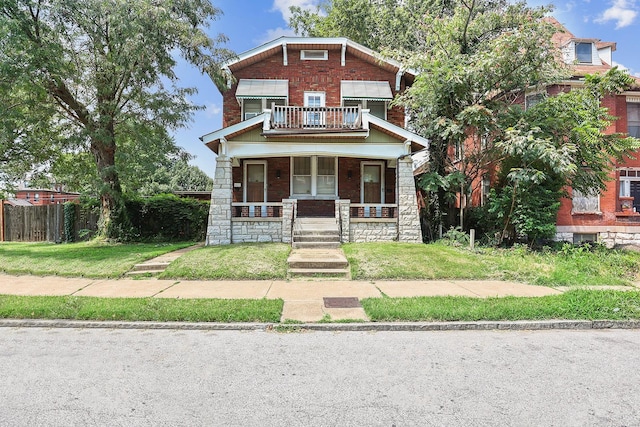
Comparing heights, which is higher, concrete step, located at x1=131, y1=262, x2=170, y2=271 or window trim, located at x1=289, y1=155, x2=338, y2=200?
window trim, located at x1=289, y1=155, x2=338, y2=200

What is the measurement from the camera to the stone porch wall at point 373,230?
1313 centimetres

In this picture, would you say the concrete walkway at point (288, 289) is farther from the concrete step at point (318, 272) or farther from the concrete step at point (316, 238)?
the concrete step at point (316, 238)

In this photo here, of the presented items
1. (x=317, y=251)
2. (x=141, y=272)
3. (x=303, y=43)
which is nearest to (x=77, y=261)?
(x=141, y=272)

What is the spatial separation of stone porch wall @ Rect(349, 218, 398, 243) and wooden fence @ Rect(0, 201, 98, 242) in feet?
38.5

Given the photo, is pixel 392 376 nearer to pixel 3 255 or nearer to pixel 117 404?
pixel 117 404

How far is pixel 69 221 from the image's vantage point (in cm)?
1591

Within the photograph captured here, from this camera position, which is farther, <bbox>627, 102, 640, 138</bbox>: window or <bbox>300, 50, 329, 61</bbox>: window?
<bbox>300, 50, 329, 61</bbox>: window

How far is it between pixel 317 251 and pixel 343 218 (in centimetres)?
229

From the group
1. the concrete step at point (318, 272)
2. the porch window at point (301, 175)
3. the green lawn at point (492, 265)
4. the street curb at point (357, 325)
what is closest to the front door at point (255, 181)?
the porch window at point (301, 175)

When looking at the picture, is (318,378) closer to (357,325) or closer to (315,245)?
(357,325)

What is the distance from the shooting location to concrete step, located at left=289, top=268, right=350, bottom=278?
904 cm

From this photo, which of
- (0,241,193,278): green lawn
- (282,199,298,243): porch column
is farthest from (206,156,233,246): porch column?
(282,199,298,243): porch column

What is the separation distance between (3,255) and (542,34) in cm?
1935

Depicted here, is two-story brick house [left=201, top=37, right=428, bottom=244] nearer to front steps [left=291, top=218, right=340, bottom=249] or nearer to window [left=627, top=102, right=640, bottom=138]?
front steps [left=291, top=218, right=340, bottom=249]
